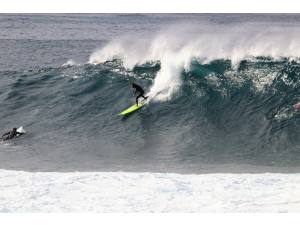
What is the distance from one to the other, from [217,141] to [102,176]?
4544 mm

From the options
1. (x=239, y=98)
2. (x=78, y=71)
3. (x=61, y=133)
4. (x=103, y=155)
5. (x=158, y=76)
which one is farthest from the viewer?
(x=78, y=71)

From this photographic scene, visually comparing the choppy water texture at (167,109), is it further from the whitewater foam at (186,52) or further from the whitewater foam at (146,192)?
the whitewater foam at (146,192)

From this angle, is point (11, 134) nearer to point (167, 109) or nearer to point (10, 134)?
point (10, 134)

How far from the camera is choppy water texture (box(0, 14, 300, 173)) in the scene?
13289 mm

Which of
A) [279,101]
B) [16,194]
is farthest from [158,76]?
[16,194]

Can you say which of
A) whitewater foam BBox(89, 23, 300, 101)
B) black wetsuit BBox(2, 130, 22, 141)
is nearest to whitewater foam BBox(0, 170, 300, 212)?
black wetsuit BBox(2, 130, 22, 141)

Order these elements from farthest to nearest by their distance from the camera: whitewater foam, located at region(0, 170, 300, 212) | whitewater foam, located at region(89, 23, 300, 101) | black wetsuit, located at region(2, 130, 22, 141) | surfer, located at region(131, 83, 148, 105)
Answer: whitewater foam, located at region(89, 23, 300, 101)
surfer, located at region(131, 83, 148, 105)
black wetsuit, located at region(2, 130, 22, 141)
whitewater foam, located at region(0, 170, 300, 212)

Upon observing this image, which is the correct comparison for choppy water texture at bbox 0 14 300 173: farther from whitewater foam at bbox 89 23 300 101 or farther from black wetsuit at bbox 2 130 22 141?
black wetsuit at bbox 2 130 22 141

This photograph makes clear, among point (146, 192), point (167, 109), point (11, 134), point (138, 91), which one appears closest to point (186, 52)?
point (138, 91)

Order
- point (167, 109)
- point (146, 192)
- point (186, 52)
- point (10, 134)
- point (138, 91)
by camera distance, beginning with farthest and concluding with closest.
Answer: point (186, 52) < point (138, 91) < point (167, 109) < point (10, 134) < point (146, 192)

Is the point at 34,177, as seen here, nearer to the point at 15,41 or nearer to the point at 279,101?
the point at 279,101

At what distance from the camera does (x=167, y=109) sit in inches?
672

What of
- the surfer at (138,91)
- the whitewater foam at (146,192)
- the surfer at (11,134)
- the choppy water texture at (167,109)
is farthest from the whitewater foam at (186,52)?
the whitewater foam at (146,192)

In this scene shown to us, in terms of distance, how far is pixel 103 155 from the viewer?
13750mm
